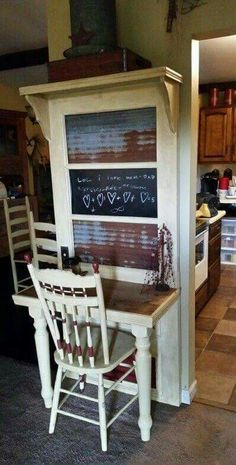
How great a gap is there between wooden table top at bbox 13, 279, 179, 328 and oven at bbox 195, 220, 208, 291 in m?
1.31

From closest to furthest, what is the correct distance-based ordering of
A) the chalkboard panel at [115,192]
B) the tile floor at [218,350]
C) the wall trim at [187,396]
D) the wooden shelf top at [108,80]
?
the wooden shelf top at [108,80], the chalkboard panel at [115,192], the wall trim at [187,396], the tile floor at [218,350]

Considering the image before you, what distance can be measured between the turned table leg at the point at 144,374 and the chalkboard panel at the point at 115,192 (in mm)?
642

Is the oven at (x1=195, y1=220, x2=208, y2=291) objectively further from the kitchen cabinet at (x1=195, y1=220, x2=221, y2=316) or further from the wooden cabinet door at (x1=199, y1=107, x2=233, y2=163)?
the wooden cabinet door at (x1=199, y1=107, x2=233, y2=163)

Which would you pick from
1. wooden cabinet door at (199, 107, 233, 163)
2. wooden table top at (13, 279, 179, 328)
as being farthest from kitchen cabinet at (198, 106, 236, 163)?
wooden table top at (13, 279, 179, 328)

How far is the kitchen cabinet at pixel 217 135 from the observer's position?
4895 millimetres

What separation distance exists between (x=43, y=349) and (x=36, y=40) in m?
3.28

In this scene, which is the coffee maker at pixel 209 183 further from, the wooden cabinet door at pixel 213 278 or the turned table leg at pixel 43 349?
the turned table leg at pixel 43 349

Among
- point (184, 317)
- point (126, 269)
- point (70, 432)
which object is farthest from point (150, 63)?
point (70, 432)

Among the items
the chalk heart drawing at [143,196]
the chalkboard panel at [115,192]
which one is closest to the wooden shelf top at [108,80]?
the chalkboard panel at [115,192]

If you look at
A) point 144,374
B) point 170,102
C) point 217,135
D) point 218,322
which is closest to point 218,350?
point 218,322

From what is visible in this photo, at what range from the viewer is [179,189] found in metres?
2.03

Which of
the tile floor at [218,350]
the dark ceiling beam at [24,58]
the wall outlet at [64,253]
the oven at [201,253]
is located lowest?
the tile floor at [218,350]

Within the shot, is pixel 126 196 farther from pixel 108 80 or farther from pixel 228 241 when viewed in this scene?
pixel 228 241

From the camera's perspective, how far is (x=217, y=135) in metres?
5.00
